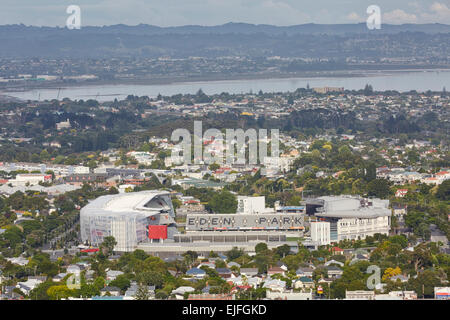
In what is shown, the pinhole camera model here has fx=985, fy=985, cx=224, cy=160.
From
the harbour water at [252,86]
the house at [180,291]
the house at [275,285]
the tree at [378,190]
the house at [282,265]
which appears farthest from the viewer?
the harbour water at [252,86]

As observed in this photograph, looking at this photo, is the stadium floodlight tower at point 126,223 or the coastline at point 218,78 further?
the coastline at point 218,78

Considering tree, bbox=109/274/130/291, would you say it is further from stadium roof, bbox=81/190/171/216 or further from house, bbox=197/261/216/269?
stadium roof, bbox=81/190/171/216

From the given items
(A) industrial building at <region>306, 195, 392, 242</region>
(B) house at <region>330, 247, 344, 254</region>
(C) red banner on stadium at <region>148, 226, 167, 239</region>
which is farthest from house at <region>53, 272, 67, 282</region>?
(A) industrial building at <region>306, 195, 392, 242</region>

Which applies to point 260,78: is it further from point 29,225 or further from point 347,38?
point 29,225

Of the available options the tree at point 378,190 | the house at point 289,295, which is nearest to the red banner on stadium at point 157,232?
the house at point 289,295

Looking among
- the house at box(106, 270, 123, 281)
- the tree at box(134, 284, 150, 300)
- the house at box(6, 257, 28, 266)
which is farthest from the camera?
the house at box(6, 257, 28, 266)

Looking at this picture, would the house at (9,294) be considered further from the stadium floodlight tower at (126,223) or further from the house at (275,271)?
the stadium floodlight tower at (126,223)
